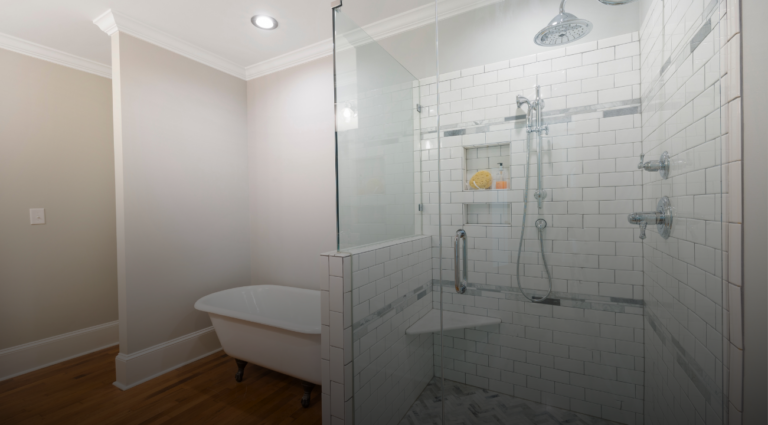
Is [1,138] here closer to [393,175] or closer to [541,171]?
[393,175]

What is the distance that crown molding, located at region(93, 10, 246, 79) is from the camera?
96.1 inches

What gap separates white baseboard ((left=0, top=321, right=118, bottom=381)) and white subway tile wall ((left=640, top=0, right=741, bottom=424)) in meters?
4.17

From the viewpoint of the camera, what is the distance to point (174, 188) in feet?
9.30

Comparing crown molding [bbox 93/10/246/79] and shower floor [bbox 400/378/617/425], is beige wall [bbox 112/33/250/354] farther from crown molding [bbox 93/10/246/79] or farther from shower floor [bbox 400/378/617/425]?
shower floor [bbox 400/378/617/425]

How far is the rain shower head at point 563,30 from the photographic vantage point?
1.29 metres

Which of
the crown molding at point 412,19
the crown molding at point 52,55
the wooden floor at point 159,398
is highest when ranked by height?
the crown molding at point 52,55

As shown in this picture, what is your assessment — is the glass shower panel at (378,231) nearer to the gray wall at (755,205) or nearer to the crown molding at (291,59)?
the gray wall at (755,205)

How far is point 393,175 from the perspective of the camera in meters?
1.88

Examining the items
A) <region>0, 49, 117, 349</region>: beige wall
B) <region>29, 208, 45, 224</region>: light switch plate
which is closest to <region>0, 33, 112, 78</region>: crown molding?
<region>0, 49, 117, 349</region>: beige wall

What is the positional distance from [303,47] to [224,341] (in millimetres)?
2598

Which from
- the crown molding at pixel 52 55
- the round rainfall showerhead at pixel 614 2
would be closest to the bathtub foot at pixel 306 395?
the round rainfall showerhead at pixel 614 2

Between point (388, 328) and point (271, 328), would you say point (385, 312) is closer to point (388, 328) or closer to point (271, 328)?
point (388, 328)

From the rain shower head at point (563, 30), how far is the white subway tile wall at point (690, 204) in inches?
8.1

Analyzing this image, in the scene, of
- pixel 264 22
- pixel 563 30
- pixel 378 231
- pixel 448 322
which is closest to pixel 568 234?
pixel 448 322
